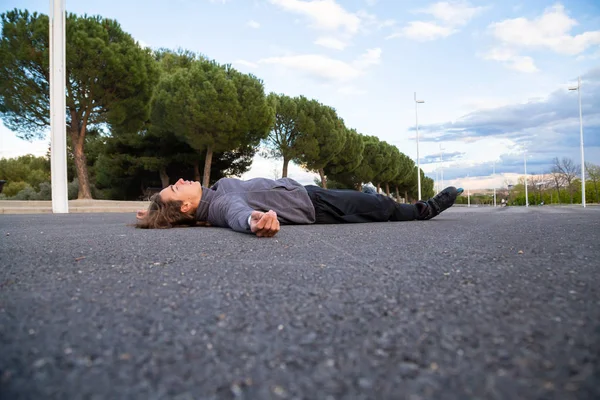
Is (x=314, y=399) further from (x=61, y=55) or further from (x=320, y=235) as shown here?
(x=61, y=55)

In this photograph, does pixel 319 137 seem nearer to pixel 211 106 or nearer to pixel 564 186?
pixel 211 106

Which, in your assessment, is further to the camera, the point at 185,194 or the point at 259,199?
the point at 185,194

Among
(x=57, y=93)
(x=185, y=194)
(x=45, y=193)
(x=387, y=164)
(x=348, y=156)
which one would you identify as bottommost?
(x=185, y=194)

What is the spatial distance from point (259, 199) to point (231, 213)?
0.53 meters

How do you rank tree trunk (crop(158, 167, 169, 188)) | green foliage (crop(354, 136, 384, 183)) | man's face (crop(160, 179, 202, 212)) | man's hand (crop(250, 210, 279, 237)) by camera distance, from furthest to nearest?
green foliage (crop(354, 136, 384, 183)) < tree trunk (crop(158, 167, 169, 188)) < man's face (crop(160, 179, 202, 212)) < man's hand (crop(250, 210, 279, 237))

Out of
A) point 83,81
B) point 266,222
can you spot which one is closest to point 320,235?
point 266,222

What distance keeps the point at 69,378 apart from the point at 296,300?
0.56 m

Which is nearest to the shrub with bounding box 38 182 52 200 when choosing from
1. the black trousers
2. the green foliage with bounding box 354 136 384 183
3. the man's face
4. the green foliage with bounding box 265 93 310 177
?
the green foliage with bounding box 265 93 310 177

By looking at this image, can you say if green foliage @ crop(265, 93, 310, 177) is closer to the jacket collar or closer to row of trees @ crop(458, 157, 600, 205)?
the jacket collar

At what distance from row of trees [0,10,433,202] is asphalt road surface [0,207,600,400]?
1435cm

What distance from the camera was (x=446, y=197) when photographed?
4.45 metres

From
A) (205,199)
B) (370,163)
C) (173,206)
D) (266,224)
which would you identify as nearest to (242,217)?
(266,224)

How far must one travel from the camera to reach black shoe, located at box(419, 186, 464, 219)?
4.44 metres

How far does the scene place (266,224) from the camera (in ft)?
7.48
